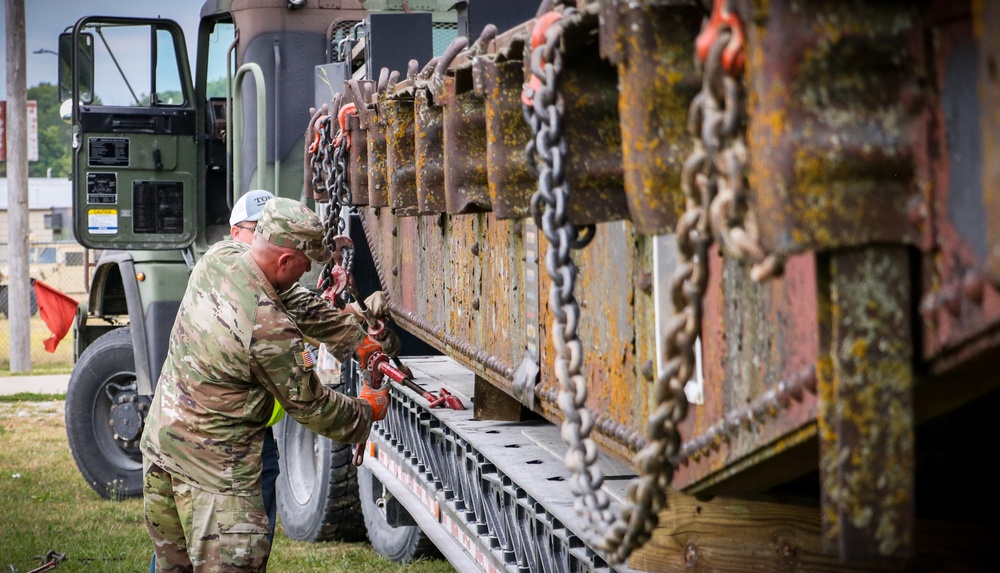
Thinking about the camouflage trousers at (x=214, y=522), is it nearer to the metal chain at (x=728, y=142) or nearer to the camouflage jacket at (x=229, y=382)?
the camouflage jacket at (x=229, y=382)

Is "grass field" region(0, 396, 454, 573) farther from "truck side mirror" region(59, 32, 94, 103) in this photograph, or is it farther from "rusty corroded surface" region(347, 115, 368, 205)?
"truck side mirror" region(59, 32, 94, 103)

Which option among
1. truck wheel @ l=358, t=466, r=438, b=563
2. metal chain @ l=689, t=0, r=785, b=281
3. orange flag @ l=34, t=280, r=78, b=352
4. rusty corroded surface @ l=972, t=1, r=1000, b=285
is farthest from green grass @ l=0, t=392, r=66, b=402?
rusty corroded surface @ l=972, t=1, r=1000, b=285

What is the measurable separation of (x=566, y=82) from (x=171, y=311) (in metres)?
6.32

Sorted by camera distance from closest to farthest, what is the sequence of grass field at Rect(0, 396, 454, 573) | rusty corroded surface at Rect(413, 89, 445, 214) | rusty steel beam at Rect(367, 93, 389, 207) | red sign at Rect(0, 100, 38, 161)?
1. rusty corroded surface at Rect(413, 89, 445, 214)
2. rusty steel beam at Rect(367, 93, 389, 207)
3. grass field at Rect(0, 396, 454, 573)
4. red sign at Rect(0, 100, 38, 161)

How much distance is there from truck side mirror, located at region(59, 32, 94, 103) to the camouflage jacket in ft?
12.2

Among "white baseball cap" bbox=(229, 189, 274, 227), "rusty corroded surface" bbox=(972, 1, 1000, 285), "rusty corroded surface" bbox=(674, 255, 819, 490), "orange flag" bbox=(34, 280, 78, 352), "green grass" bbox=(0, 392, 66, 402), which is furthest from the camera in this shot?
"green grass" bbox=(0, 392, 66, 402)

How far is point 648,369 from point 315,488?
16.6ft

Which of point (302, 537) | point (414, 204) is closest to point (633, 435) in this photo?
point (414, 204)

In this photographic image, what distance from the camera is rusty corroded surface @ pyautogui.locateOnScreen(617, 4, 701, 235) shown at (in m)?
1.79

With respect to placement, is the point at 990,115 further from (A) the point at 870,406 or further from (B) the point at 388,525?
(B) the point at 388,525

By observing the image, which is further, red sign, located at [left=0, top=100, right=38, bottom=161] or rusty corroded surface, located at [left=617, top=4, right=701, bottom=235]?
red sign, located at [left=0, top=100, right=38, bottom=161]

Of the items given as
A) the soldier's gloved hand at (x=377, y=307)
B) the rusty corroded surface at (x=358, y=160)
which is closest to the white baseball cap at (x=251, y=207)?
the rusty corroded surface at (x=358, y=160)

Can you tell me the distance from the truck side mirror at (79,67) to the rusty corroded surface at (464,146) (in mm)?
5359

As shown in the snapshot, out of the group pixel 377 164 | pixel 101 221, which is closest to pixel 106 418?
pixel 101 221
